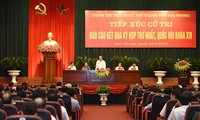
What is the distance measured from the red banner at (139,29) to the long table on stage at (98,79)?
301 cm

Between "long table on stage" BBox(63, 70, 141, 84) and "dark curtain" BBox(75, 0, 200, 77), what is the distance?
9.53 ft

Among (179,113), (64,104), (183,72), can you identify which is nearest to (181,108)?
(179,113)

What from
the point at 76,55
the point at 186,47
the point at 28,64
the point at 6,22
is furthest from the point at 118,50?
the point at 6,22

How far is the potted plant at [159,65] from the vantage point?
17.5 metres

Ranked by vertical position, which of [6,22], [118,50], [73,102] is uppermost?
[6,22]

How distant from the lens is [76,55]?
18469 mm

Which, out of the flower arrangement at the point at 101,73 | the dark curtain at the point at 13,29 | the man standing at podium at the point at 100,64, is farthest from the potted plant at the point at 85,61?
the dark curtain at the point at 13,29

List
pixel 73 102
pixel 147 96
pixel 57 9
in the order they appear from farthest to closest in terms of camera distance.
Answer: pixel 57 9 → pixel 147 96 → pixel 73 102

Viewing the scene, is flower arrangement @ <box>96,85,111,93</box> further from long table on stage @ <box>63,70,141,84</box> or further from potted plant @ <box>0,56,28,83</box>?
potted plant @ <box>0,56,28,83</box>

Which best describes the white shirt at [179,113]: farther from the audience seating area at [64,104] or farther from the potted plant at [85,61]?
the potted plant at [85,61]

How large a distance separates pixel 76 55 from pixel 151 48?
3612 millimetres

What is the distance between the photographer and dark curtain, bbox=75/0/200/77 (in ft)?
60.4

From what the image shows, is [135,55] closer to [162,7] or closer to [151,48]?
[151,48]

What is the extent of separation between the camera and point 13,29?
1844cm
